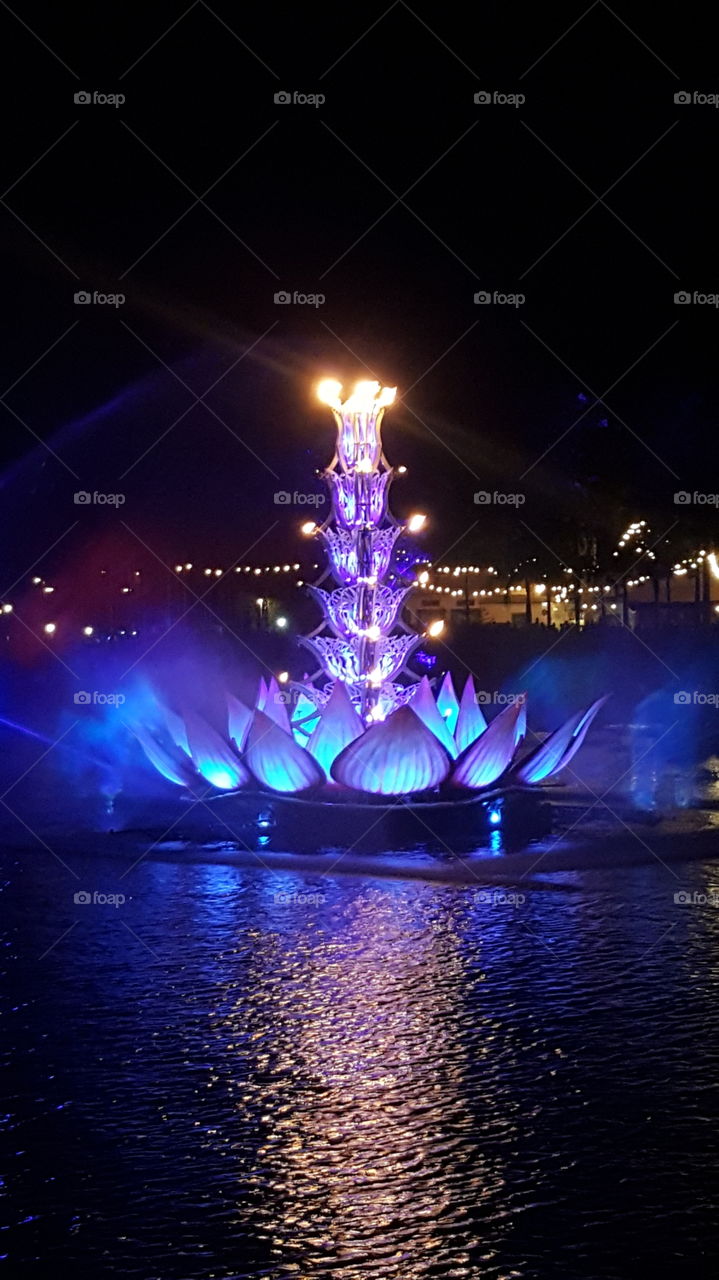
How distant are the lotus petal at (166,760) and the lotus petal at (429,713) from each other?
220 centimetres

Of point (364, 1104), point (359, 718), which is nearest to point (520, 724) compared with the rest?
point (359, 718)

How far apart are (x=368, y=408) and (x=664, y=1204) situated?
914 centimetres

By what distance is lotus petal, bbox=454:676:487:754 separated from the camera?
13258 mm

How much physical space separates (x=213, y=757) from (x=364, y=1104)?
6.77 metres

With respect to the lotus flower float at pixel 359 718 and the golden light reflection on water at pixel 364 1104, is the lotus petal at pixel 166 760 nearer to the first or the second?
the lotus flower float at pixel 359 718

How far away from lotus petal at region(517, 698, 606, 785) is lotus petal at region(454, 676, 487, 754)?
1245 millimetres

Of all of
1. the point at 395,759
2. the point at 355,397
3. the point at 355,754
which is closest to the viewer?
the point at 355,754

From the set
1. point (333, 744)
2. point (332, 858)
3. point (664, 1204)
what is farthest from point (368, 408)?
point (664, 1204)

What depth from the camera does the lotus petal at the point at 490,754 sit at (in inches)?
451

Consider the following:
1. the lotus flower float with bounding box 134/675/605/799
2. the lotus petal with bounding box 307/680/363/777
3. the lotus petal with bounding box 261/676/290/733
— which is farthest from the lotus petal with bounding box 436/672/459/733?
the lotus petal with bounding box 307/680/363/777

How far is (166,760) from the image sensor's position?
12.5 m

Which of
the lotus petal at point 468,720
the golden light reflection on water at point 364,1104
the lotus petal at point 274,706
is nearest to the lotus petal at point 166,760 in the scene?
the lotus petal at point 274,706

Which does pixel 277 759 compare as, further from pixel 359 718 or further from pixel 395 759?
pixel 395 759

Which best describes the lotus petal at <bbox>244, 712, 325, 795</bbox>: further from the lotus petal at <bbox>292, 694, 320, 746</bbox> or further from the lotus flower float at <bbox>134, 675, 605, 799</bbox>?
the lotus petal at <bbox>292, 694, 320, 746</bbox>
